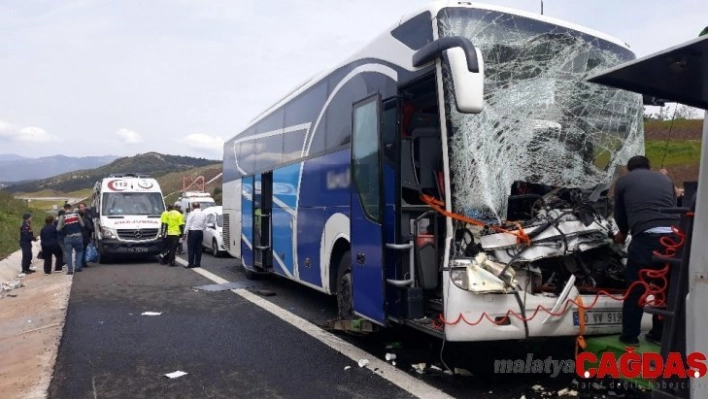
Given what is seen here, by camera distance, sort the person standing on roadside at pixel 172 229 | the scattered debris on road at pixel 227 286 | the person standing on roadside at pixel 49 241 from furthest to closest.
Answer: the person standing on roadside at pixel 172 229, the person standing on roadside at pixel 49 241, the scattered debris on road at pixel 227 286

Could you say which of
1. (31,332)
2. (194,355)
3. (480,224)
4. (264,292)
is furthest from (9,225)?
(480,224)

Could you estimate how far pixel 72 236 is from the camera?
14.8 meters

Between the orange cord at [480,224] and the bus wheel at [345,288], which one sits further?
the bus wheel at [345,288]

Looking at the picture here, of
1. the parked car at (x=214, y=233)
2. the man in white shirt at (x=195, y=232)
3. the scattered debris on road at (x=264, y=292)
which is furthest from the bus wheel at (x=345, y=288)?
the parked car at (x=214, y=233)

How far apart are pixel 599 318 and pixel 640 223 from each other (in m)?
0.95

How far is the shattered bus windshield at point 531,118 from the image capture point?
5398mm

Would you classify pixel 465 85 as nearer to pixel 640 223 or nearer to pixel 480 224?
pixel 480 224

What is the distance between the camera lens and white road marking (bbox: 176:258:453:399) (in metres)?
5.52

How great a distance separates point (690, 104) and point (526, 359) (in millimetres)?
3382

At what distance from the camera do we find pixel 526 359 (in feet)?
19.4

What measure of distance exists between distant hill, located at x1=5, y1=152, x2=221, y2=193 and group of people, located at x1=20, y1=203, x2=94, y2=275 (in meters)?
61.4

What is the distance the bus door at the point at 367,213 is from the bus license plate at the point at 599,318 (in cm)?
186

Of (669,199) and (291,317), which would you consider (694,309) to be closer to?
(669,199)

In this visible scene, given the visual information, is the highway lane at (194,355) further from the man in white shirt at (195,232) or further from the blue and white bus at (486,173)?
the man in white shirt at (195,232)
